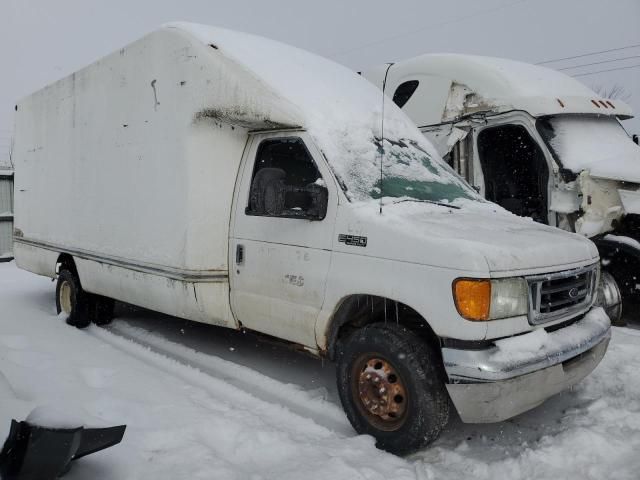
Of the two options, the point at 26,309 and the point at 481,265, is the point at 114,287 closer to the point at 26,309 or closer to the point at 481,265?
the point at 26,309

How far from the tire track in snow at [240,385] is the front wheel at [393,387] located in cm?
33

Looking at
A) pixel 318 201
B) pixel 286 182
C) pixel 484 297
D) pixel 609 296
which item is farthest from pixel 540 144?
pixel 484 297

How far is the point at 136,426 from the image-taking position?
3537 mm

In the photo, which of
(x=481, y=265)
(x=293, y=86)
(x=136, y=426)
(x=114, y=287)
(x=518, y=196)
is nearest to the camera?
(x=481, y=265)

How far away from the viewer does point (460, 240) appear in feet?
10.3

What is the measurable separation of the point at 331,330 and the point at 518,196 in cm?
471

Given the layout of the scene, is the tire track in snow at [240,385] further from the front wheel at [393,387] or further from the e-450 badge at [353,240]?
the e-450 badge at [353,240]

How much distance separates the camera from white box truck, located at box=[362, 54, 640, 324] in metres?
6.05

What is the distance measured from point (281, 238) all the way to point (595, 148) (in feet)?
14.7

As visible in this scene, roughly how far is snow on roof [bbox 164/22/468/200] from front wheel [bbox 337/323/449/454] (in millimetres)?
1050

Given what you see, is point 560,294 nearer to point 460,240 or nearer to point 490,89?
point 460,240

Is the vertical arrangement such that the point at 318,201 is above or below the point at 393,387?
above

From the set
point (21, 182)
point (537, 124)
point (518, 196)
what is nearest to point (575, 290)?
point (537, 124)

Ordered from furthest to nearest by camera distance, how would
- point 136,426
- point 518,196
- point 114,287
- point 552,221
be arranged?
point 518,196 < point 552,221 < point 114,287 < point 136,426
